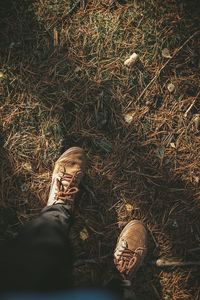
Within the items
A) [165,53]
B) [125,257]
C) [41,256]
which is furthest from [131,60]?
[41,256]

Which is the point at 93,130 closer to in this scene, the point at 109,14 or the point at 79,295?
the point at 109,14

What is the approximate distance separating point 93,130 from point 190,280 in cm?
122

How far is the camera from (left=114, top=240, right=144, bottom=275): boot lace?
8.30ft

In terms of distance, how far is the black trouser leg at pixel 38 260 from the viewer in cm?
160

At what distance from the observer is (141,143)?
261cm

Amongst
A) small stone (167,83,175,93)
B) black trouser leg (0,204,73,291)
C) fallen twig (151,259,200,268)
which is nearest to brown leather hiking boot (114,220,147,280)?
fallen twig (151,259,200,268)

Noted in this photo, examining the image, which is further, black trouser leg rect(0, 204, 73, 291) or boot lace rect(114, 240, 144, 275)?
boot lace rect(114, 240, 144, 275)

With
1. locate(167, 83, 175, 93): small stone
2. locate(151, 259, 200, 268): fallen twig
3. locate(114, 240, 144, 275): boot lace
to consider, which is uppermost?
locate(167, 83, 175, 93): small stone

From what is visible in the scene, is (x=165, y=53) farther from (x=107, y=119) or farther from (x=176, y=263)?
(x=176, y=263)

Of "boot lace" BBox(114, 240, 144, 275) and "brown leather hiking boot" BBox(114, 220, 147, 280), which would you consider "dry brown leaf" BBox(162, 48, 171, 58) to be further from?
"boot lace" BBox(114, 240, 144, 275)

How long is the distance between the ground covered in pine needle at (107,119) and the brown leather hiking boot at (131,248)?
0.19ft

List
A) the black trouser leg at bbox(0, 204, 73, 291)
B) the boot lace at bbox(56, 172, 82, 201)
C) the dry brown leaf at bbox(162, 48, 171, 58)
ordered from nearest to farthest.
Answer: the black trouser leg at bbox(0, 204, 73, 291) < the boot lace at bbox(56, 172, 82, 201) < the dry brown leaf at bbox(162, 48, 171, 58)

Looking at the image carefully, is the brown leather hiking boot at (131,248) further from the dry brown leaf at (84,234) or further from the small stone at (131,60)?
the small stone at (131,60)

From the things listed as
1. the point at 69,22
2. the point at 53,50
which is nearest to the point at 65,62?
the point at 53,50
